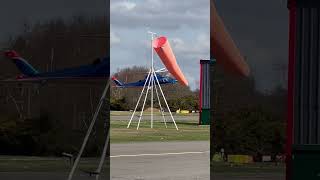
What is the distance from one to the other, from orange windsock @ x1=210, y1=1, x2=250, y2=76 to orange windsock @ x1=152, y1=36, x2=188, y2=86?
11.7 m

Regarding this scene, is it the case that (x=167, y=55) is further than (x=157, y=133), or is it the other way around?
(x=157, y=133)

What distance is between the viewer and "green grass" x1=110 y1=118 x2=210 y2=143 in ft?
53.4

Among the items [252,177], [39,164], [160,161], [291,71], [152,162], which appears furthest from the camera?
[160,161]

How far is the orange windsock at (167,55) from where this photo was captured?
17.2 metres

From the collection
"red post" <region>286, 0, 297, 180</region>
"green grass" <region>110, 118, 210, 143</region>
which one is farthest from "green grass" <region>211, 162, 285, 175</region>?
"green grass" <region>110, 118, 210, 143</region>

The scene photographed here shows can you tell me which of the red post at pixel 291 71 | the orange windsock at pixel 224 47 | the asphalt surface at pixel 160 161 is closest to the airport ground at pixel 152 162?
the asphalt surface at pixel 160 161

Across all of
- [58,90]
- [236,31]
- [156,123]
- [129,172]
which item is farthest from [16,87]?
[156,123]

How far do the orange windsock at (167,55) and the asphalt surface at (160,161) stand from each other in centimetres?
329

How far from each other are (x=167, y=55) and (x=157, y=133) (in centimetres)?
254

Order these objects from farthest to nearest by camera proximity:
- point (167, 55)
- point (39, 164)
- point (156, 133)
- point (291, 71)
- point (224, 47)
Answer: point (156, 133) < point (167, 55) < point (39, 164) < point (224, 47) < point (291, 71)

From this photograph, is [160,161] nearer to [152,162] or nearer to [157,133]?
[152,162]

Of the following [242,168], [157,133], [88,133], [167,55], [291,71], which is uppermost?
[167,55]

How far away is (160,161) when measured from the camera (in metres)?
10.6

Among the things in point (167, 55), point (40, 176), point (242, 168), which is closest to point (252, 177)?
point (242, 168)
